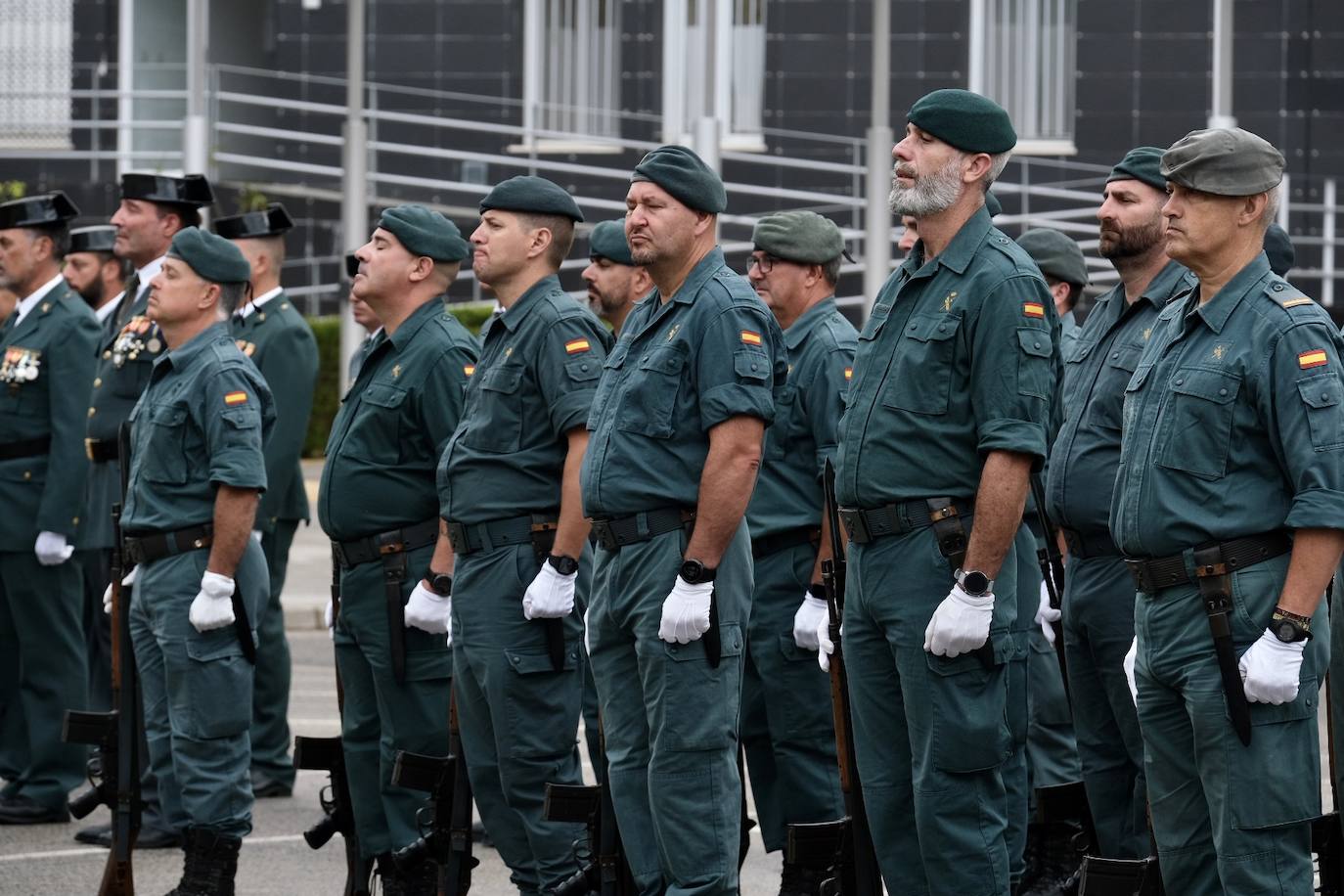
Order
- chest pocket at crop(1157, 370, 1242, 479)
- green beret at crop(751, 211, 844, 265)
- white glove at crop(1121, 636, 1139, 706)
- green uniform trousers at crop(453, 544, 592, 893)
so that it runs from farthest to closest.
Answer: green beret at crop(751, 211, 844, 265) → green uniform trousers at crop(453, 544, 592, 893) → white glove at crop(1121, 636, 1139, 706) → chest pocket at crop(1157, 370, 1242, 479)

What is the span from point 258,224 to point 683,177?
12.8 feet

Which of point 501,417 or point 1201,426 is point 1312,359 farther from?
point 501,417

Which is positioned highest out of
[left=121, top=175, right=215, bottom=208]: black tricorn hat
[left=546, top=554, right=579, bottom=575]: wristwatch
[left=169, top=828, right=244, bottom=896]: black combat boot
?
[left=121, top=175, right=215, bottom=208]: black tricorn hat

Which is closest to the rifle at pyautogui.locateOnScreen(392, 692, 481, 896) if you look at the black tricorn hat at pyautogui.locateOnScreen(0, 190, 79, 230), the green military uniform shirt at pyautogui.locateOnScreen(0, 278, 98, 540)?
the green military uniform shirt at pyautogui.locateOnScreen(0, 278, 98, 540)

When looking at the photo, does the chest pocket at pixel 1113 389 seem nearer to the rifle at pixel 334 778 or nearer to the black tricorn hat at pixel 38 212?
the rifle at pixel 334 778

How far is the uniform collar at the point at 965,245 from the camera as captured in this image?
18.4 feet

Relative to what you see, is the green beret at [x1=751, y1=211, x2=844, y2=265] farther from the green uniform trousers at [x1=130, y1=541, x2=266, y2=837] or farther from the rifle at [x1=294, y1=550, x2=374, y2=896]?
the green uniform trousers at [x1=130, y1=541, x2=266, y2=837]

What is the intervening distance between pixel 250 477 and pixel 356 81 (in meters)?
9.88

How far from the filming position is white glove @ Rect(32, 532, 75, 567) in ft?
28.6

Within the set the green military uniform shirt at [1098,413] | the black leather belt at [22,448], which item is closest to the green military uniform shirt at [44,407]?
the black leather belt at [22,448]

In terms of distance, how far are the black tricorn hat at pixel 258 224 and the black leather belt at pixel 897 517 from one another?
15.2 ft

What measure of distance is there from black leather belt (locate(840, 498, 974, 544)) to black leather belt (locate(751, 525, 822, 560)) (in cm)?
169

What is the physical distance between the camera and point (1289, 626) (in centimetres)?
484

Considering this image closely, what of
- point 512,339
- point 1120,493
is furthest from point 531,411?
point 1120,493
